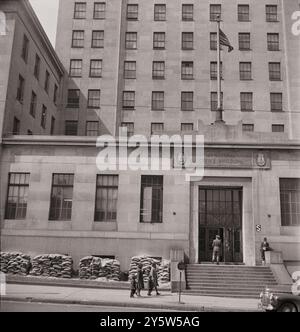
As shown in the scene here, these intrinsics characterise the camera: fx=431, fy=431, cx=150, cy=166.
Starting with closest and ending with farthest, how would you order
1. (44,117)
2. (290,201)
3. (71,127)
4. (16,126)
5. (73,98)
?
(290,201) < (16,126) < (44,117) < (71,127) < (73,98)

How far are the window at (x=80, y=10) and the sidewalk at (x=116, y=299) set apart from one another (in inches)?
1500

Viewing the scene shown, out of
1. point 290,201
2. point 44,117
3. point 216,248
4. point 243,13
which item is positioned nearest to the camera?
point 216,248

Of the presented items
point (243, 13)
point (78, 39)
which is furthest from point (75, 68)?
point (243, 13)

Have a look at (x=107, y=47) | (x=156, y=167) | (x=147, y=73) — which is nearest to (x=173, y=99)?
(x=147, y=73)

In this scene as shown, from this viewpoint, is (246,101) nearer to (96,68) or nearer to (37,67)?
(96,68)

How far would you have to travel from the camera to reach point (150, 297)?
22.0 meters

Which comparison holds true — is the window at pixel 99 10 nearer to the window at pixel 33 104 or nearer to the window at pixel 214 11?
the window at pixel 214 11

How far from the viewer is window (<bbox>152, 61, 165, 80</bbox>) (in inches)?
1977

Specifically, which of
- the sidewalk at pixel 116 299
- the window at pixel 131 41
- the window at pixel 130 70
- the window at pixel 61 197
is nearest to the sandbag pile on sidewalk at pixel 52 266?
the sidewalk at pixel 116 299

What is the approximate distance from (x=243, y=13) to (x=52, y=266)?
38961mm

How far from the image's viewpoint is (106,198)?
100ft

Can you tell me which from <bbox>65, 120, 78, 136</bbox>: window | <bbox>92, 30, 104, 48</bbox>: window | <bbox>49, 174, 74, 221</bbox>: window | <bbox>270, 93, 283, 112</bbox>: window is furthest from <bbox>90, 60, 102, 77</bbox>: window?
<bbox>49, 174, 74, 221</bbox>: window

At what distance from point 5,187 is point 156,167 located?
10755mm

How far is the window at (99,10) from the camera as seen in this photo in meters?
52.7
